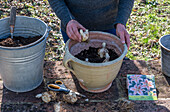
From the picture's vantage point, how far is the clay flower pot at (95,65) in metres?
1.79

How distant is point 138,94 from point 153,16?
91.8 inches

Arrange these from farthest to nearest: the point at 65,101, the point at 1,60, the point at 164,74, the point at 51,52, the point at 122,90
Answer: the point at 51,52
the point at 164,74
the point at 122,90
the point at 65,101
the point at 1,60

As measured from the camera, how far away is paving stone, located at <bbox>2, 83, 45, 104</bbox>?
2037 mm

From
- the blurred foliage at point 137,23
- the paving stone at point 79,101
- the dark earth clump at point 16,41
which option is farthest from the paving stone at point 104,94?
the blurred foliage at point 137,23

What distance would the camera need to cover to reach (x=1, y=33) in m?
2.10

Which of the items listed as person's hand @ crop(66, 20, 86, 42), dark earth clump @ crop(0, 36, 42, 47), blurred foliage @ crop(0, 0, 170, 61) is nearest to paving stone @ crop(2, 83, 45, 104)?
dark earth clump @ crop(0, 36, 42, 47)

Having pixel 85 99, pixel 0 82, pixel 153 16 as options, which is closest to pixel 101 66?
pixel 85 99

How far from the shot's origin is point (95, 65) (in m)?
1.75

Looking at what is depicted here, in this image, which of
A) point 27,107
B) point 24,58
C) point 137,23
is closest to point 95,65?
point 24,58

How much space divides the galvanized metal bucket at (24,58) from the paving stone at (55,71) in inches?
6.6

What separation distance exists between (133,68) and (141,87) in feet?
1.12

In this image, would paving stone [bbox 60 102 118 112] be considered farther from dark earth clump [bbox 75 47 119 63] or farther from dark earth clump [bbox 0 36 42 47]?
dark earth clump [bbox 0 36 42 47]

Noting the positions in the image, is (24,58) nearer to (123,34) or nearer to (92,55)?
(92,55)

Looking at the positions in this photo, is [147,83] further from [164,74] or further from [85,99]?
[85,99]
